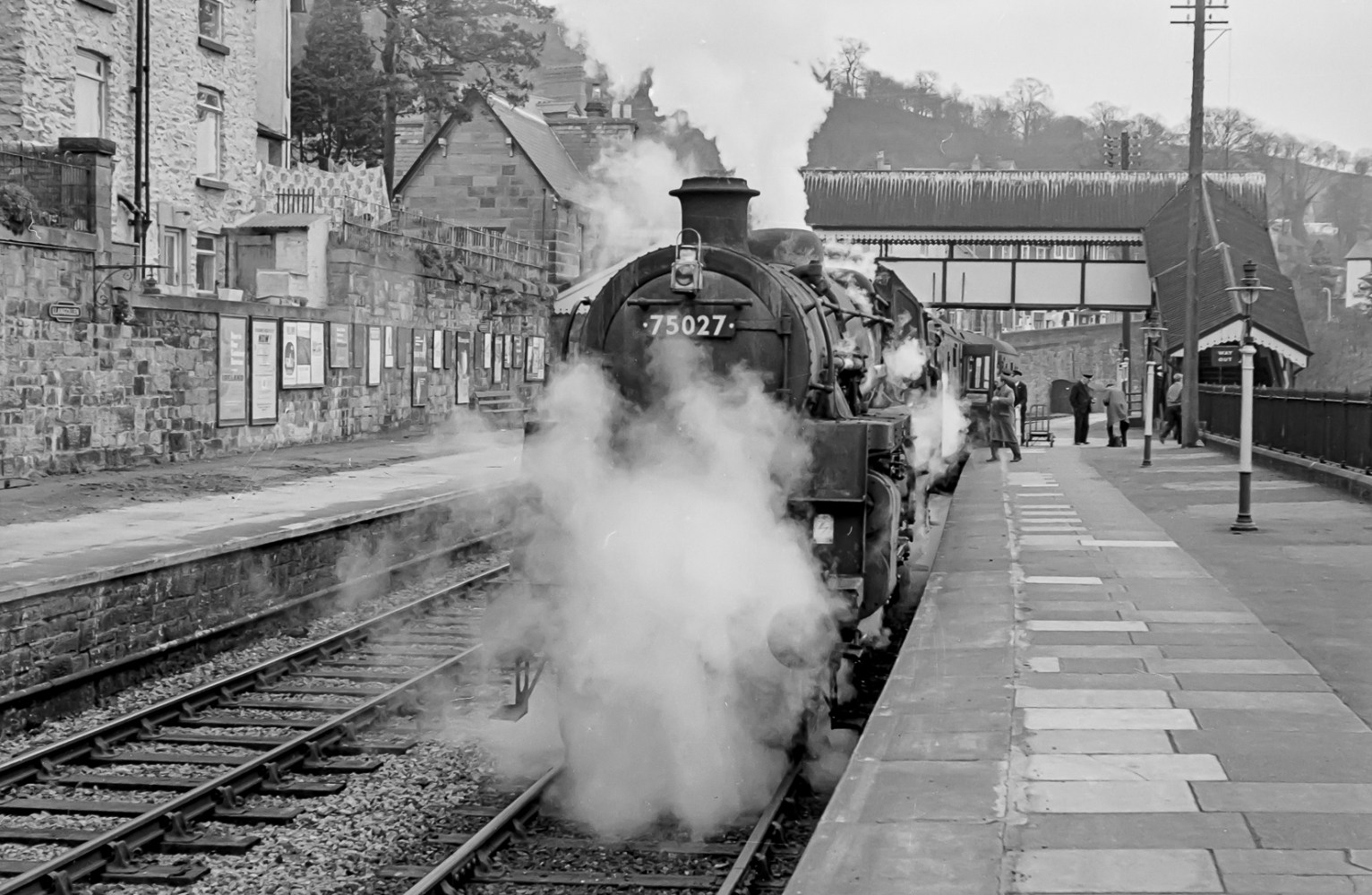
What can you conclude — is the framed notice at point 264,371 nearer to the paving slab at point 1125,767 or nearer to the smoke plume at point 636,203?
the smoke plume at point 636,203

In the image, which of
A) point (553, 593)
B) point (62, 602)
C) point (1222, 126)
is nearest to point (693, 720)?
point (553, 593)

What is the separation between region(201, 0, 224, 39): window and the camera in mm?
23828

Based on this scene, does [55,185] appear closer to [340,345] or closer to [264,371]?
[264,371]

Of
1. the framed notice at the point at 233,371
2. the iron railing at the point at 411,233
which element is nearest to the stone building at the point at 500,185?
the iron railing at the point at 411,233

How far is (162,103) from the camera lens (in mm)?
22375

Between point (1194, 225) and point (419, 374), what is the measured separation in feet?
48.0

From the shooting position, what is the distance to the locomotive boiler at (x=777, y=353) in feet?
25.9

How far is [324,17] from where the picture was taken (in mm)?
35969

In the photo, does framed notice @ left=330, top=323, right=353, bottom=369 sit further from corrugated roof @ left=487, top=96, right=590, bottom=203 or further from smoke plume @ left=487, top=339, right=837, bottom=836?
smoke plume @ left=487, top=339, right=837, bottom=836

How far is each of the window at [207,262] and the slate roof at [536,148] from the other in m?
11.3

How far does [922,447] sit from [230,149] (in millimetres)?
16146

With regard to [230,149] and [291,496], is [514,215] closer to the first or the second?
[230,149]

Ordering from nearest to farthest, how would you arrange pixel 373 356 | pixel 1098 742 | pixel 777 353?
pixel 1098 742 → pixel 777 353 → pixel 373 356

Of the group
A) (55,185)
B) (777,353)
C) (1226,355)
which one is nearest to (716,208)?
(777,353)
